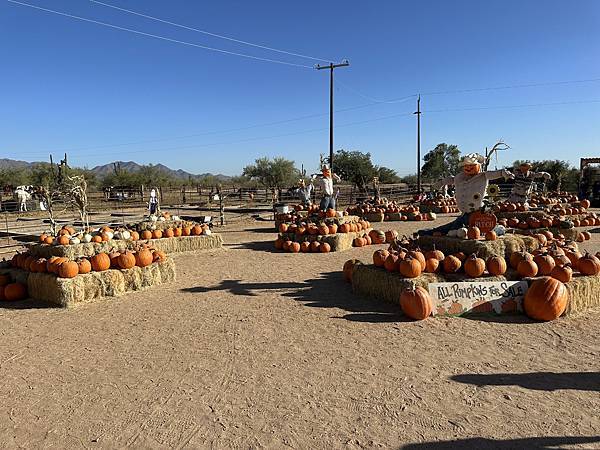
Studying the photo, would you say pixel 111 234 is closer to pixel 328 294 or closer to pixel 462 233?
pixel 328 294

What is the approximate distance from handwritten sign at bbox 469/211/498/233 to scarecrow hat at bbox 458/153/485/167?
100 cm

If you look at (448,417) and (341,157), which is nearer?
(448,417)

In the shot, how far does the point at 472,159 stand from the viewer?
25.8 feet

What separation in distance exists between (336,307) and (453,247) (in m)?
2.29

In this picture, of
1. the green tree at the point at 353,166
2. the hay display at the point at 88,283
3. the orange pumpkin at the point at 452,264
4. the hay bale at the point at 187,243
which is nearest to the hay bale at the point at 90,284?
the hay display at the point at 88,283

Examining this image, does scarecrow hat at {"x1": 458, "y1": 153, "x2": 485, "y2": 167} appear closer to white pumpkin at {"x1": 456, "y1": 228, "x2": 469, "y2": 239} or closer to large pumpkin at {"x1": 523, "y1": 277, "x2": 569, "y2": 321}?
white pumpkin at {"x1": 456, "y1": 228, "x2": 469, "y2": 239}

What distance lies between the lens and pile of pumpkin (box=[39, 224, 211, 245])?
8547 millimetres

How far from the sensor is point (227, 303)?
657cm

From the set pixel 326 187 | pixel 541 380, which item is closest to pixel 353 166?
pixel 326 187

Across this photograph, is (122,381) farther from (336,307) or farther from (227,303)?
(336,307)

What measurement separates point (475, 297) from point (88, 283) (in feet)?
18.6

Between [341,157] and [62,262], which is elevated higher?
[341,157]

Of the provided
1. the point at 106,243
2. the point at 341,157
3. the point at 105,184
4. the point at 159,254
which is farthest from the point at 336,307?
the point at 105,184

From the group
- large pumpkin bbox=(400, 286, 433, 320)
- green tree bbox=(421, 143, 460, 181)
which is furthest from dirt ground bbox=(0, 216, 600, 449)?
green tree bbox=(421, 143, 460, 181)
